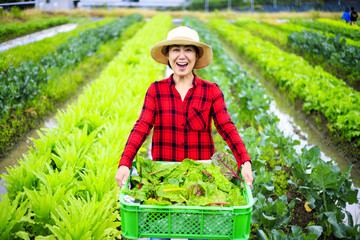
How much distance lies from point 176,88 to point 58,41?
7895 millimetres

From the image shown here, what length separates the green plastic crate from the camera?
1539 mm

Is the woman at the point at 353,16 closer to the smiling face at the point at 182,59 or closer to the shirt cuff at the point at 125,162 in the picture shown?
the smiling face at the point at 182,59

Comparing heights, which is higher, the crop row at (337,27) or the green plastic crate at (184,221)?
the crop row at (337,27)

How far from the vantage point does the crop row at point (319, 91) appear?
4613 mm

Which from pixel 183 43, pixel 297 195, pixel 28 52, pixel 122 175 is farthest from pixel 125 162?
pixel 28 52

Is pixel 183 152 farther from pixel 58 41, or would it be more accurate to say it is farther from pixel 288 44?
pixel 288 44

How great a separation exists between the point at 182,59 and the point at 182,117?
41 cm

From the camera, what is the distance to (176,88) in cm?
237

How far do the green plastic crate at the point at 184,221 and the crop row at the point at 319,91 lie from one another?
11.0ft

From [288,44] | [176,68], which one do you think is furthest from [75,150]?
[288,44]

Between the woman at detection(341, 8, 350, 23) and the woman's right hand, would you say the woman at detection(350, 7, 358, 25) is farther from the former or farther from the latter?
the woman's right hand

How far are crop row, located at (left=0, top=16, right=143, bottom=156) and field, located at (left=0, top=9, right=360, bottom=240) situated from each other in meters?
0.02

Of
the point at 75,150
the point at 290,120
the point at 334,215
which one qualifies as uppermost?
the point at 75,150

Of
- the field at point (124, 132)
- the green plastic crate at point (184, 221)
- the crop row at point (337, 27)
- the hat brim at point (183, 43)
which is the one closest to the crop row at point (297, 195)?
the field at point (124, 132)
